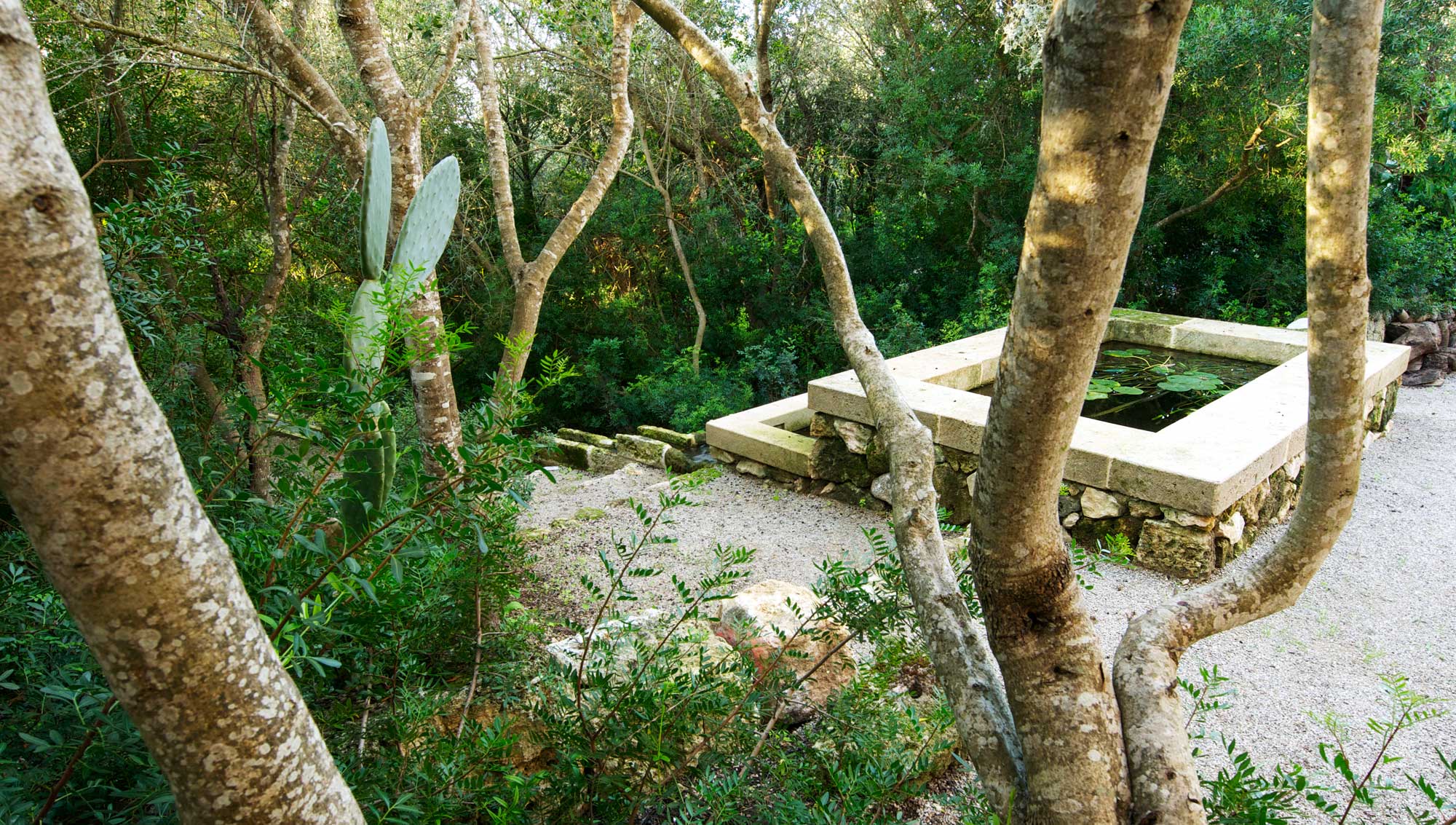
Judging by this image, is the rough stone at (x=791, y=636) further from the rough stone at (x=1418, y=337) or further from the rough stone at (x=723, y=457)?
the rough stone at (x=1418, y=337)

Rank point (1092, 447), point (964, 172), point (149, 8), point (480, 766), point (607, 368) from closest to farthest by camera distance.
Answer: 1. point (480, 766)
2. point (1092, 447)
3. point (149, 8)
4. point (964, 172)
5. point (607, 368)

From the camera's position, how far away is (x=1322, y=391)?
1.54 m

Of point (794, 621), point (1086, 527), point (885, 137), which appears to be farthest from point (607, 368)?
point (794, 621)

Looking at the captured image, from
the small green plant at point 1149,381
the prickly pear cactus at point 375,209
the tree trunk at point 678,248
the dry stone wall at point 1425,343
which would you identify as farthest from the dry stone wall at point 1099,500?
the tree trunk at point 678,248

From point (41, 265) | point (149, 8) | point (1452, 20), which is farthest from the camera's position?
point (1452, 20)

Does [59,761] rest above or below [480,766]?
above

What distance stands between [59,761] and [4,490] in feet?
2.77

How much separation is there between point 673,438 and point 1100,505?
10.4 feet

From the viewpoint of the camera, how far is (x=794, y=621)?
2840 mm

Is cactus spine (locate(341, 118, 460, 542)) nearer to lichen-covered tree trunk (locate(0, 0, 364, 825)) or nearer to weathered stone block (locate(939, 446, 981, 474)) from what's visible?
lichen-covered tree trunk (locate(0, 0, 364, 825))

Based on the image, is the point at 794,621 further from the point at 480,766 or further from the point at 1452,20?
the point at 1452,20

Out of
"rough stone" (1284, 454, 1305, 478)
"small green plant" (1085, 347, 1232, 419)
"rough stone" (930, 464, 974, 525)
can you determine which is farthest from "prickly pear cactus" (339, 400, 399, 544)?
"small green plant" (1085, 347, 1232, 419)

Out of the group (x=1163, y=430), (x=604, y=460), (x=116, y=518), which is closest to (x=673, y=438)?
(x=604, y=460)

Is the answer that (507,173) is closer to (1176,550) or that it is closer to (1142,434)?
(1142,434)
